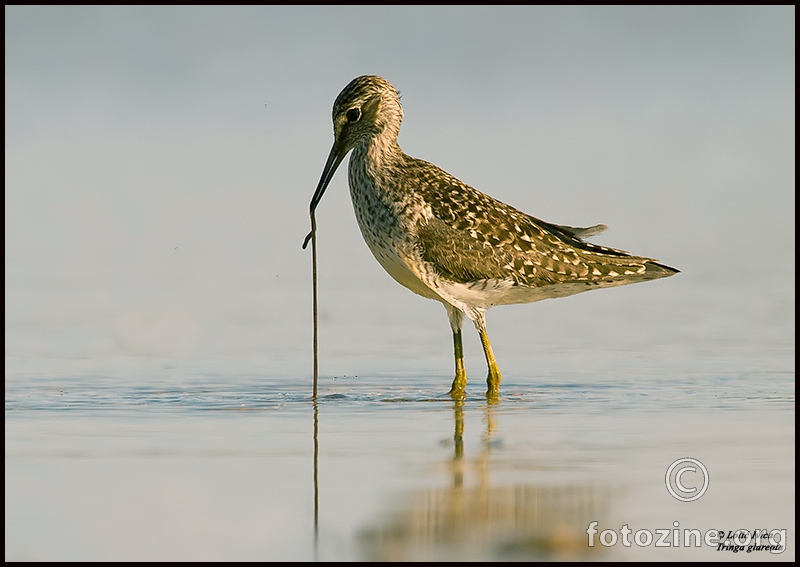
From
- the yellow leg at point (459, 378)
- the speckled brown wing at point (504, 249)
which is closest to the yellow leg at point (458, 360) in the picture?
the yellow leg at point (459, 378)

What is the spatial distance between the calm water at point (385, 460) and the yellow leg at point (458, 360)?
0.48 ft

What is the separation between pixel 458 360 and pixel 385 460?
12.2ft

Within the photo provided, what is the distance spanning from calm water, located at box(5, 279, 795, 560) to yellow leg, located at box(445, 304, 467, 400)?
5.8 inches

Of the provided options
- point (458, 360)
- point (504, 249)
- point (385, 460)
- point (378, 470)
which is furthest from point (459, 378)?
point (378, 470)

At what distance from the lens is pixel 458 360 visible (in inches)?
435

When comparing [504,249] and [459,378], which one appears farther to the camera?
[504,249]

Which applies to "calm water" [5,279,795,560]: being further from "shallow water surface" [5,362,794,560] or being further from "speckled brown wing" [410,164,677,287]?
"speckled brown wing" [410,164,677,287]

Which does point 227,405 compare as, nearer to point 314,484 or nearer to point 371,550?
point 314,484

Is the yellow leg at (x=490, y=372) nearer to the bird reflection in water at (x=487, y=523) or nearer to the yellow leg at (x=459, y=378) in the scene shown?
the yellow leg at (x=459, y=378)

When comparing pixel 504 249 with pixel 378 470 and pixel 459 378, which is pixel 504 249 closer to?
pixel 459 378

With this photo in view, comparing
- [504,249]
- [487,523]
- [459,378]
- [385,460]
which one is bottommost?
[487,523]

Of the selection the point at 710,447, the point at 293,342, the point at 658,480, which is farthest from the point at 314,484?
the point at 293,342

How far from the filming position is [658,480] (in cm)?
684

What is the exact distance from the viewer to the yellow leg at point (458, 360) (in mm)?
10496
